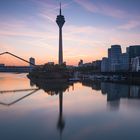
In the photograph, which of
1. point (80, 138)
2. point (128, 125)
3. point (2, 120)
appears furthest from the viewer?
point (2, 120)

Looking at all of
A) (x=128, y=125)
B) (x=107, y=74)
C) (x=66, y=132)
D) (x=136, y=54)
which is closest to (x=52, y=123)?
(x=66, y=132)

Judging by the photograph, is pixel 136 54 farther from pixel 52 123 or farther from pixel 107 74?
pixel 52 123

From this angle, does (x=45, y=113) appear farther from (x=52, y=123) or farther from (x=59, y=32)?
(x=59, y=32)

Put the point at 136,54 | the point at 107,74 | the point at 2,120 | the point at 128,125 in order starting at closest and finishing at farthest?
the point at 128,125, the point at 2,120, the point at 107,74, the point at 136,54

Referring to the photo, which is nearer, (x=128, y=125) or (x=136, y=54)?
(x=128, y=125)

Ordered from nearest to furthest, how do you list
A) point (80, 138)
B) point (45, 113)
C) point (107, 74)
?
point (80, 138)
point (45, 113)
point (107, 74)

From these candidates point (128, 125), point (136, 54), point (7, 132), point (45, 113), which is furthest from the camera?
point (136, 54)

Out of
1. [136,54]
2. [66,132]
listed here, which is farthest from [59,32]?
[66,132]

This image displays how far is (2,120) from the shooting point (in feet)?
78.9

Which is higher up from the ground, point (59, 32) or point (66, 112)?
point (59, 32)

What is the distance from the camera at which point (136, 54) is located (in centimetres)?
19712

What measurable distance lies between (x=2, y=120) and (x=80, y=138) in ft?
31.1

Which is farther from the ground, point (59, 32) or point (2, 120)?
point (59, 32)

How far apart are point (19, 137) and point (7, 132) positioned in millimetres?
1855
